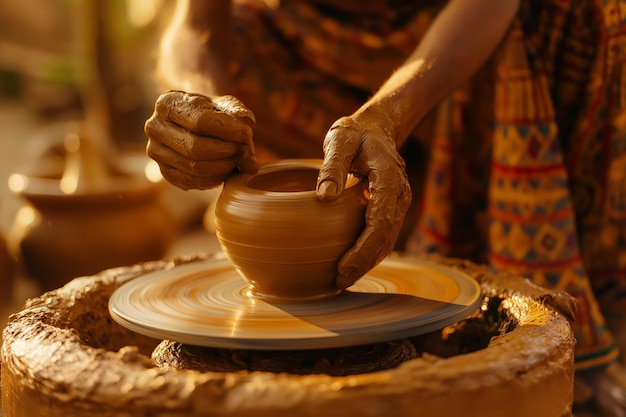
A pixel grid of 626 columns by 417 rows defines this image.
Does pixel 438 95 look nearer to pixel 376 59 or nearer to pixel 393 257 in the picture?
pixel 393 257

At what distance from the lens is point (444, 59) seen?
1.80m

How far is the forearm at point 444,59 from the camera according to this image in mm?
1659

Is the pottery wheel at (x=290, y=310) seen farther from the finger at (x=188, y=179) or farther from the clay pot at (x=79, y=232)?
the clay pot at (x=79, y=232)

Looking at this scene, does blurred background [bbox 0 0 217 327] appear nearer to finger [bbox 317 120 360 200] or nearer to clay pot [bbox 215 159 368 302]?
clay pot [bbox 215 159 368 302]

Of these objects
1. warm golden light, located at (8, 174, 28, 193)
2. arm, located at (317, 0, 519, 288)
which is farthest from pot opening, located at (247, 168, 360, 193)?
warm golden light, located at (8, 174, 28, 193)

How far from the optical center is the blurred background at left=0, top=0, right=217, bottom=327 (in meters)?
3.19

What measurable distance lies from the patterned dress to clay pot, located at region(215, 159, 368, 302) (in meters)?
0.84

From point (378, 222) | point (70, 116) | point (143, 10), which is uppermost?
point (143, 10)

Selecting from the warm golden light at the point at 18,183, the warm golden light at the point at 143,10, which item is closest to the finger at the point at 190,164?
the warm golden light at the point at 18,183

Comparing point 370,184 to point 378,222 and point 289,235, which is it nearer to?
point 378,222

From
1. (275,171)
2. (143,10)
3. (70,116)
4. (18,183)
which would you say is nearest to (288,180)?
(275,171)

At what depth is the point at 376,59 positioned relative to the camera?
2.69 m

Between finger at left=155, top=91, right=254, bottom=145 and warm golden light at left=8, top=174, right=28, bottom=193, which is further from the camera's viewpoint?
warm golden light at left=8, top=174, right=28, bottom=193

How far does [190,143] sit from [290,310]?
0.38 metres
